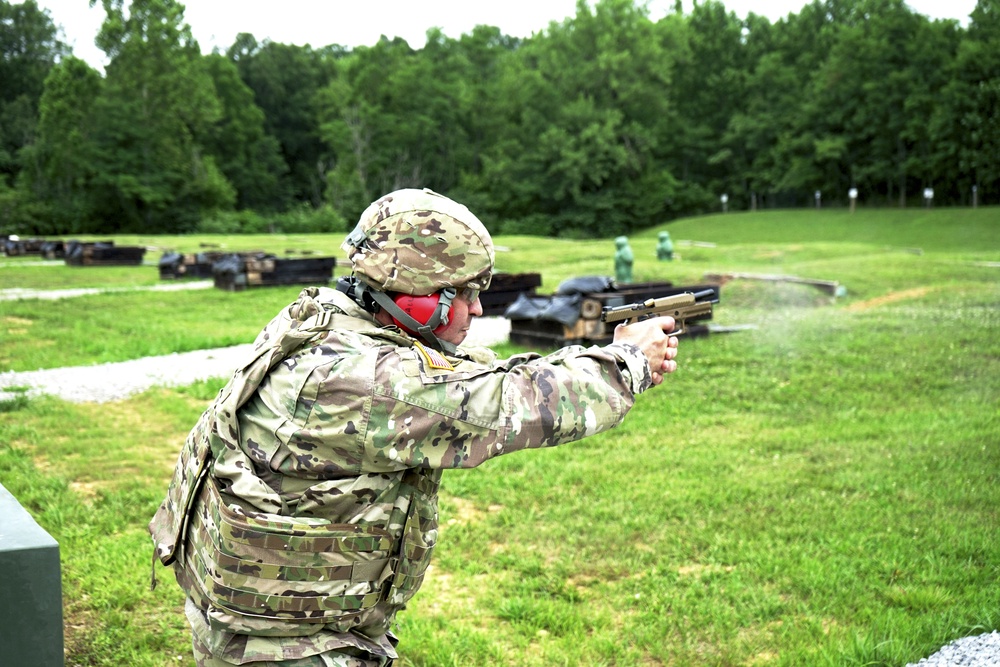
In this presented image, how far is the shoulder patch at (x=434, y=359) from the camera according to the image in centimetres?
224

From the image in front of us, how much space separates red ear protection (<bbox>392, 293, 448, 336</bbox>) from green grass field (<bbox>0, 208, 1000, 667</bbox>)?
2.11 m

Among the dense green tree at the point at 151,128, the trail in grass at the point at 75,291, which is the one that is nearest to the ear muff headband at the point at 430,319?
the trail in grass at the point at 75,291

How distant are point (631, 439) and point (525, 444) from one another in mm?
5336

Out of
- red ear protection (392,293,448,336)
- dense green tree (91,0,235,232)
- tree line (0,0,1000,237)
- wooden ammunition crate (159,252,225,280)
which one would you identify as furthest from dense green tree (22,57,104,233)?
red ear protection (392,293,448,336)

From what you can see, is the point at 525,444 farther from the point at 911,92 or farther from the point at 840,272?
the point at 911,92

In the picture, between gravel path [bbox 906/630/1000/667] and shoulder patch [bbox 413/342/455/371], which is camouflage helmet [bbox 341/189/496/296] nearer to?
shoulder patch [bbox 413/342/455/371]

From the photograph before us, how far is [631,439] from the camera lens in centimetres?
745

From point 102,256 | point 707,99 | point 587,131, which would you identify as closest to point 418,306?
point 102,256

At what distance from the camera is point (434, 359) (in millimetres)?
2264

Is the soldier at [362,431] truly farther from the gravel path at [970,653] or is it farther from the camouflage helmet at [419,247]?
the gravel path at [970,653]

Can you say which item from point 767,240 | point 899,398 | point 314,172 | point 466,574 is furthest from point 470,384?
point 314,172

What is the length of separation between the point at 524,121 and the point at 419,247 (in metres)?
67.9

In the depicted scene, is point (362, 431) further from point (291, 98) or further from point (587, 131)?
point (291, 98)

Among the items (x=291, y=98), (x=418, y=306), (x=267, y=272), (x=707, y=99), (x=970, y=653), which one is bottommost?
(x=970, y=653)
